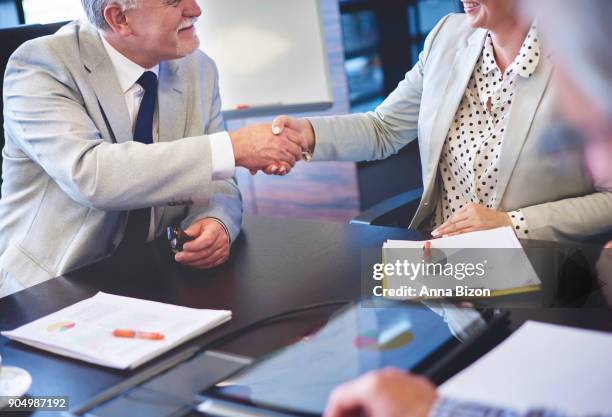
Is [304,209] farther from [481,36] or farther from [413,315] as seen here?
[413,315]

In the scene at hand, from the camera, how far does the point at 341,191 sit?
12.8 ft

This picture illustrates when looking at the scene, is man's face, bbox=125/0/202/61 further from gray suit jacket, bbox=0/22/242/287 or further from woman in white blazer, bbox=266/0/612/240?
woman in white blazer, bbox=266/0/612/240

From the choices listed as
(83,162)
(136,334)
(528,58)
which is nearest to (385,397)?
(136,334)

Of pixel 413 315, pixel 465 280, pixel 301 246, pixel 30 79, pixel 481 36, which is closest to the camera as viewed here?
pixel 413 315

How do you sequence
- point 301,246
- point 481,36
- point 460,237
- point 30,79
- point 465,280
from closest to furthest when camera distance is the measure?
point 465,280, point 460,237, point 301,246, point 30,79, point 481,36

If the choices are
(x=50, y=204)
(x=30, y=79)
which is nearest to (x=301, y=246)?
(x=50, y=204)

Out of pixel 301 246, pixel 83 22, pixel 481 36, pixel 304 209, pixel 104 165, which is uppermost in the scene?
pixel 83 22

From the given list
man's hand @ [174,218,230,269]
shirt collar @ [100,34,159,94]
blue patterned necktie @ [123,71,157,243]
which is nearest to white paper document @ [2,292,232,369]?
man's hand @ [174,218,230,269]

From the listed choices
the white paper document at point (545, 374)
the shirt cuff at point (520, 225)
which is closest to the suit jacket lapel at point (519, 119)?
the shirt cuff at point (520, 225)

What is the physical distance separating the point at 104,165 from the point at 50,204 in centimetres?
29

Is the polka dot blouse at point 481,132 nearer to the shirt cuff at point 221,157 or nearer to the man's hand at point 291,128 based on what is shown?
the man's hand at point 291,128

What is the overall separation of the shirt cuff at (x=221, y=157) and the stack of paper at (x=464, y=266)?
0.43 meters

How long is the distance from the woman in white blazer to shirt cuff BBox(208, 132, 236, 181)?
220 mm

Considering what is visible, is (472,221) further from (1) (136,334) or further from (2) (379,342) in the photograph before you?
(1) (136,334)
